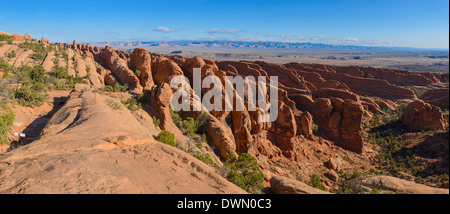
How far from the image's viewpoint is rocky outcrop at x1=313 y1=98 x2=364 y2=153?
106 ft

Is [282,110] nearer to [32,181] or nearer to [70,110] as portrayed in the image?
[70,110]

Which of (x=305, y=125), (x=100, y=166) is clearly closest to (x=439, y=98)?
(x=305, y=125)

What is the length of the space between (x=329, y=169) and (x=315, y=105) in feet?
44.1

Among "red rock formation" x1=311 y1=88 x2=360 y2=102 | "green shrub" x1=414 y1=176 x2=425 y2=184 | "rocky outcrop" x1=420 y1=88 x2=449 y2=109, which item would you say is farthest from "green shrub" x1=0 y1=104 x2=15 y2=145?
"rocky outcrop" x1=420 y1=88 x2=449 y2=109

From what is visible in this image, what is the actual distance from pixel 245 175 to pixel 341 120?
25079 millimetres

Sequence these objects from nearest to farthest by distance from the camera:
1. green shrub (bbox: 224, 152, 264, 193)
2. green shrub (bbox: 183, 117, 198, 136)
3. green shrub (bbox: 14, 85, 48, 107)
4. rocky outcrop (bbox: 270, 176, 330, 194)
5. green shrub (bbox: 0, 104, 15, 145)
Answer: green shrub (bbox: 0, 104, 15, 145)
rocky outcrop (bbox: 270, 176, 330, 194)
green shrub (bbox: 224, 152, 264, 193)
green shrub (bbox: 14, 85, 48, 107)
green shrub (bbox: 183, 117, 198, 136)

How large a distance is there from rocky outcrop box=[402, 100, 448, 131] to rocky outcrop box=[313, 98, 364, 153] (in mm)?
14572

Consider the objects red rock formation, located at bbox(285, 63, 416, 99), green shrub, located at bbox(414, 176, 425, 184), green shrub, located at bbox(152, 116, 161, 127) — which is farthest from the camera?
red rock formation, located at bbox(285, 63, 416, 99)

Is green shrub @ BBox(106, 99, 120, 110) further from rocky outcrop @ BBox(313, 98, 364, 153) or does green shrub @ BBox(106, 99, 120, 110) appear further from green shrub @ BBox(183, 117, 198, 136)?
rocky outcrop @ BBox(313, 98, 364, 153)

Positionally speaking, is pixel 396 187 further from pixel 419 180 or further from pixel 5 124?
pixel 5 124

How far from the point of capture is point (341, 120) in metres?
33.8

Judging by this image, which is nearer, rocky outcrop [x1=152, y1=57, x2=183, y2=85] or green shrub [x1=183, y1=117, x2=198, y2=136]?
green shrub [x1=183, y1=117, x2=198, y2=136]

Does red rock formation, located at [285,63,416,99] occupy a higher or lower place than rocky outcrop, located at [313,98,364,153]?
higher
